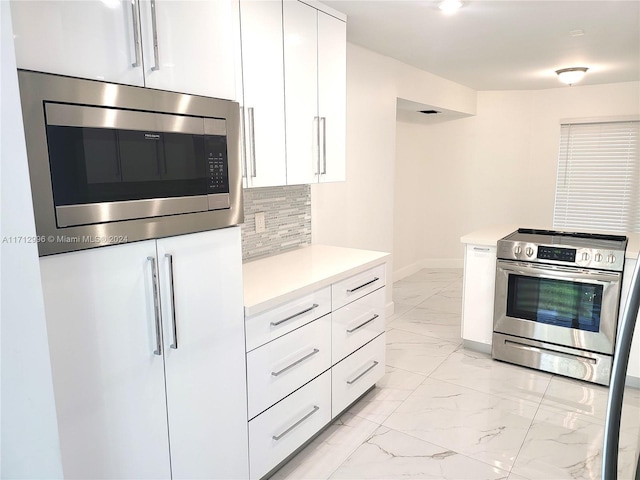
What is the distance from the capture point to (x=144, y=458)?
57.4 inches

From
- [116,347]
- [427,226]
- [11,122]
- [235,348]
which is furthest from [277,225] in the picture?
[427,226]

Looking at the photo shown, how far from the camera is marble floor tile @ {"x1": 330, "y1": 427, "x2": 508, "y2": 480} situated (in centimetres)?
214

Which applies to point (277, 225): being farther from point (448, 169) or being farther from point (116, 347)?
point (448, 169)

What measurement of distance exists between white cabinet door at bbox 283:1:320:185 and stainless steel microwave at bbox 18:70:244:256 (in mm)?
751

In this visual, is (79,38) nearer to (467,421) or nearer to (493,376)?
(467,421)

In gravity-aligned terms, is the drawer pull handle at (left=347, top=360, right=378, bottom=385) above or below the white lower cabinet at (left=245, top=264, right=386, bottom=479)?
below

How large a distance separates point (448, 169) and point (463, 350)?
321 centimetres

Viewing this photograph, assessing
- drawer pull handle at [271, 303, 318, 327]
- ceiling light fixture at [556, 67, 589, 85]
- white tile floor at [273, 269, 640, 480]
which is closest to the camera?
drawer pull handle at [271, 303, 318, 327]

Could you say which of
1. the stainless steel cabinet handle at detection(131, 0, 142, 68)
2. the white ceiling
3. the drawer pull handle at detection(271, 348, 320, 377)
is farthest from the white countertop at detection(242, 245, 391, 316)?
the white ceiling

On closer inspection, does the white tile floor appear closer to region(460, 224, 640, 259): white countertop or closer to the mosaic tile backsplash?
region(460, 224, 640, 259): white countertop

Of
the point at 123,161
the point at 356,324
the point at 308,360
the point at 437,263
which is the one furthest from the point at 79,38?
the point at 437,263

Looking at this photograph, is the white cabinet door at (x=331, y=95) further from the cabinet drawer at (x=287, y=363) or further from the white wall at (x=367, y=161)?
the cabinet drawer at (x=287, y=363)

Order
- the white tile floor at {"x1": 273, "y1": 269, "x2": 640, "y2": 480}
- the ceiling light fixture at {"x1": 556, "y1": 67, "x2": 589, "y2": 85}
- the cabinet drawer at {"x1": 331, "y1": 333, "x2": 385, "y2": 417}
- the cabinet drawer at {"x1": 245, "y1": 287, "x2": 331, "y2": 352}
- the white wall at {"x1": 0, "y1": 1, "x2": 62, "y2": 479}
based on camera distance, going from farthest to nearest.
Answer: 1. the ceiling light fixture at {"x1": 556, "y1": 67, "x2": 589, "y2": 85}
2. the cabinet drawer at {"x1": 331, "y1": 333, "x2": 385, "y2": 417}
3. the white tile floor at {"x1": 273, "y1": 269, "x2": 640, "y2": 480}
4. the cabinet drawer at {"x1": 245, "y1": 287, "x2": 331, "y2": 352}
5. the white wall at {"x1": 0, "y1": 1, "x2": 62, "y2": 479}

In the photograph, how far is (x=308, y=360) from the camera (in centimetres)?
219
